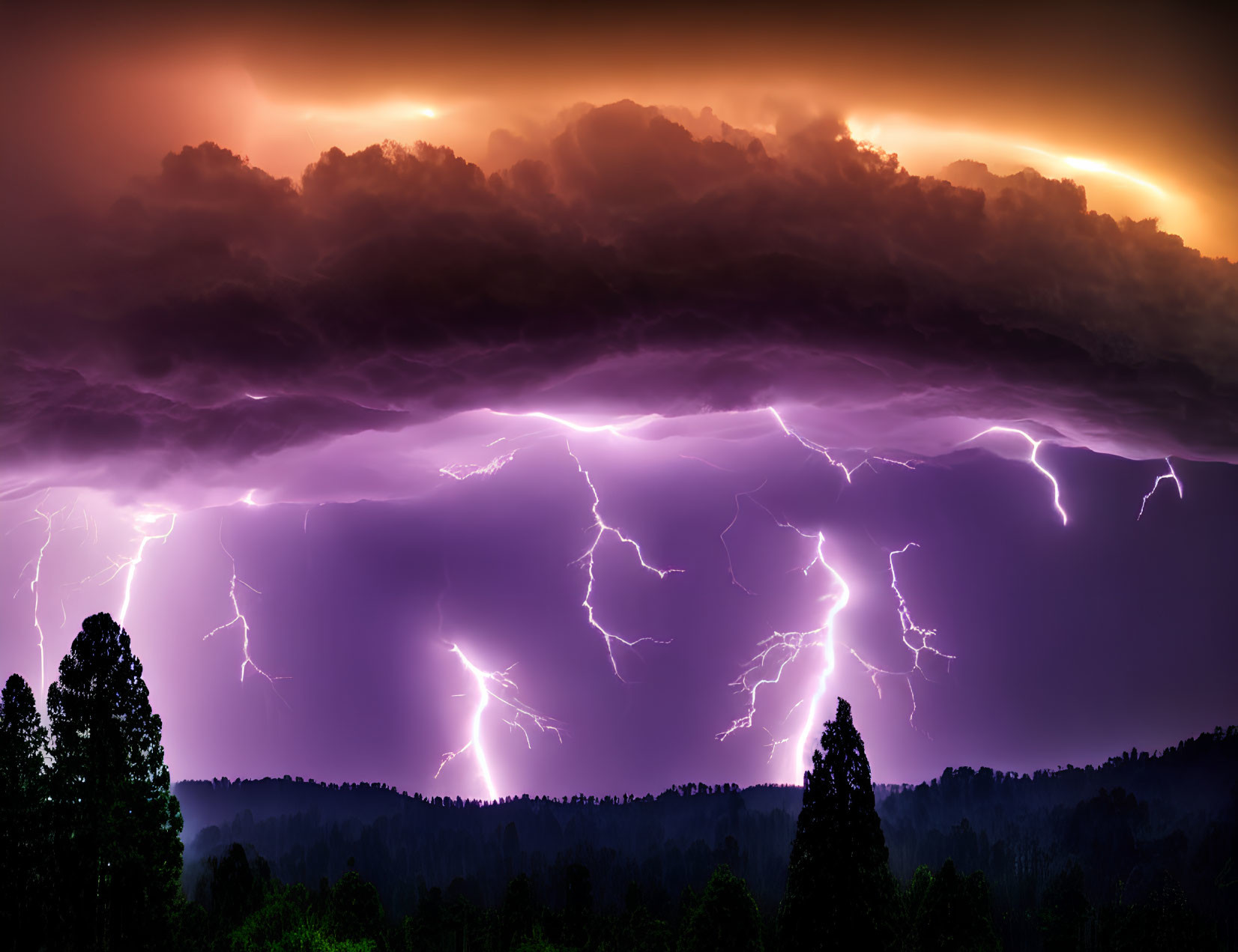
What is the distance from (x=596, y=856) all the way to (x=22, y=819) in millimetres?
40119

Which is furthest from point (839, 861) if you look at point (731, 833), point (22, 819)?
point (731, 833)

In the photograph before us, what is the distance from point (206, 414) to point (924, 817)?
3988 centimetres

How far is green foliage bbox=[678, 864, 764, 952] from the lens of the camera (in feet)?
81.2

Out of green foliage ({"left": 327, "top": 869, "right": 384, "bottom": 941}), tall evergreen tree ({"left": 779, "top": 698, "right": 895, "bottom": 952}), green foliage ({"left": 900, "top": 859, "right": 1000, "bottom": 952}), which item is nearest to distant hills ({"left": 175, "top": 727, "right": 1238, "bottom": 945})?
green foliage ({"left": 900, "top": 859, "right": 1000, "bottom": 952})

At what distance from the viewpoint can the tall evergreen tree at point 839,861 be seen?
55.8 ft

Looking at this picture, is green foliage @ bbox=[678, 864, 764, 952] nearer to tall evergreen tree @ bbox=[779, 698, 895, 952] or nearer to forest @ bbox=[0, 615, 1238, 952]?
forest @ bbox=[0, 615, 1238, 952]

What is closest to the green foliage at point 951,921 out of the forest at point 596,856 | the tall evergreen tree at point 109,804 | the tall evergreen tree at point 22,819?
the forest at point 596,856

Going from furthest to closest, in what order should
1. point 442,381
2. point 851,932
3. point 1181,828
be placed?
point 1181,828 → point 442,381 → point 851,932

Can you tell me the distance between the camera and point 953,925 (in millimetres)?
26812

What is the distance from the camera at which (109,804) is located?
728 inches

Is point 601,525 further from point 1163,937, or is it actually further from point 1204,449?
point 1163,937

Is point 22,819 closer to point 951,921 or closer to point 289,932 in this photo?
point 289,932

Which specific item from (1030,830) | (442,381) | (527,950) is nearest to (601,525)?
(442,381)

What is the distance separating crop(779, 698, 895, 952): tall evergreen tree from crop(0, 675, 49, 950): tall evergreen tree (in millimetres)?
14173
